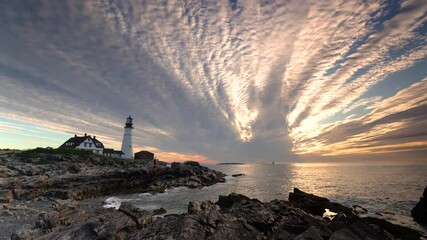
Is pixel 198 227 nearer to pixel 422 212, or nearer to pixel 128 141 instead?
pixel 422 212

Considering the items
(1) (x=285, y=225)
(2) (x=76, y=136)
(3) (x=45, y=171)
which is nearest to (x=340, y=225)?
(1) (x=285, y=225)

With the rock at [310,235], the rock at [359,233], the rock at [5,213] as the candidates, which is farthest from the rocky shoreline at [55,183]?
the rock at [359,233]

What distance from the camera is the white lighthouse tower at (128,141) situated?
363ft

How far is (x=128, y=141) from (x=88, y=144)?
16.3 metres

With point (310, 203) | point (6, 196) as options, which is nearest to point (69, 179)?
point (6, 196)

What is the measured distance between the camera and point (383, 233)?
15.7 m

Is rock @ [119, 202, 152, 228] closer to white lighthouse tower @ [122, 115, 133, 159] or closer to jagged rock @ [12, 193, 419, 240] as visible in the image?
jagged rock @ [12, 193, 419, 240]

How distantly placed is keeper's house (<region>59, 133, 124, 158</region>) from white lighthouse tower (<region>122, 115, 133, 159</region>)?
307 centimetres

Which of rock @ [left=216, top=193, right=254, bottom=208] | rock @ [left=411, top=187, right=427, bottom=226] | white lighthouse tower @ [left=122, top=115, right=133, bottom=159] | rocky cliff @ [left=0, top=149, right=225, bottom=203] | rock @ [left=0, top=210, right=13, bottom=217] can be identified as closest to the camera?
rock @ [left=0, top=210, right=13, bottom=217]

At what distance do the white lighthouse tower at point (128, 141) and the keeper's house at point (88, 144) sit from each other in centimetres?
307

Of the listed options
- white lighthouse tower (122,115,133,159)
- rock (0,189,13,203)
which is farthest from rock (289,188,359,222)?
white lighthouse tower (122,115,133,159)

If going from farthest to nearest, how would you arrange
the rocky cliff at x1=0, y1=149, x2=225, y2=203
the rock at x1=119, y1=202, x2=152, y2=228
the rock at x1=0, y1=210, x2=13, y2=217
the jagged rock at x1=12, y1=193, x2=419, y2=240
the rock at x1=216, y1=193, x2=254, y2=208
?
1. the rocky cliff at x1=0, y1=149, x2=225, y2=203
2. the rock at x1=216, y1=193, x2=254, y2=208
3. the rock at x1=0, y1=210, x2=13, y2=217
4. the rock at x1=119, y1=202, x2=152, y2=228
5. the jagged rock at x1=12, y1=193, x2=419, y2=240

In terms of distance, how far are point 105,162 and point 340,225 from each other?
78.5 meters

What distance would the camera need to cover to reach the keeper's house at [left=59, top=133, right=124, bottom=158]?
10725 centimetres
